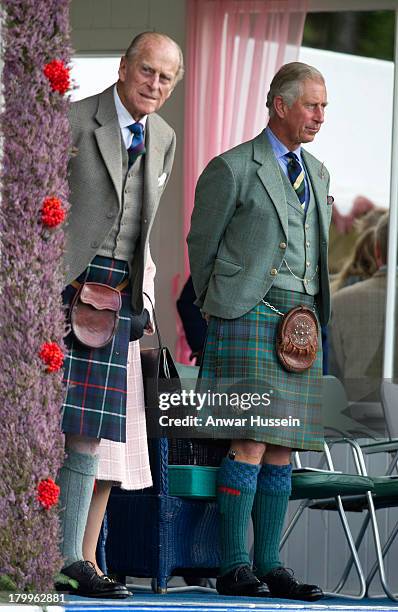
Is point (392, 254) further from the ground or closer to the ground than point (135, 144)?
further from the ground

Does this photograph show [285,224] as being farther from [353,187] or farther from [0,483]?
[353,187]

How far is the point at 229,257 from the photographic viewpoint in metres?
4.84

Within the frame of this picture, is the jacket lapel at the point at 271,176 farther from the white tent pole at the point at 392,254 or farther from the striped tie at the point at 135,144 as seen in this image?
the white tent pole at the point at 392,254

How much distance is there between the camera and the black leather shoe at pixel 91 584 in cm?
416

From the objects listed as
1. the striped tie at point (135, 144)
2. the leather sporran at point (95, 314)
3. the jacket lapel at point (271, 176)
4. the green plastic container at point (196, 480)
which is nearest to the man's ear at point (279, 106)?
the jacket lapel at point (271, 176)

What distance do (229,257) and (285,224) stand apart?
0.23 meters

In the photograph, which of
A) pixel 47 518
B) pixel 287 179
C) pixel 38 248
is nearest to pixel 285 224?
pixel 287 179

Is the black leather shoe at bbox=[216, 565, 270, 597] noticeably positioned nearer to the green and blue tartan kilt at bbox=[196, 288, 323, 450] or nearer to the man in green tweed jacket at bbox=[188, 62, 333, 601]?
the man in green tweed jacket at bbox=[188, 62, 333, 601]

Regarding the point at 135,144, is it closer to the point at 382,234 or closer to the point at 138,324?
the point at 138,324

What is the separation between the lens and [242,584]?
15.1 ft

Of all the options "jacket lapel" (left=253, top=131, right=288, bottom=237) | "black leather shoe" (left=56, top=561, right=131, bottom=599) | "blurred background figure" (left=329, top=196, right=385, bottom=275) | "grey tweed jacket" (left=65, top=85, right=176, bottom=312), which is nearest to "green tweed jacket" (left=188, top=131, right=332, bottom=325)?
"jacket lapel" (left=253, top=131, right=288, bottom=237)

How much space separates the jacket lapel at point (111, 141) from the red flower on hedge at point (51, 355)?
2.01 feet

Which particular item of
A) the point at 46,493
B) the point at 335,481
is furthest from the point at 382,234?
the point at 46,493

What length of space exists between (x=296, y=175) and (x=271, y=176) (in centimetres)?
14
